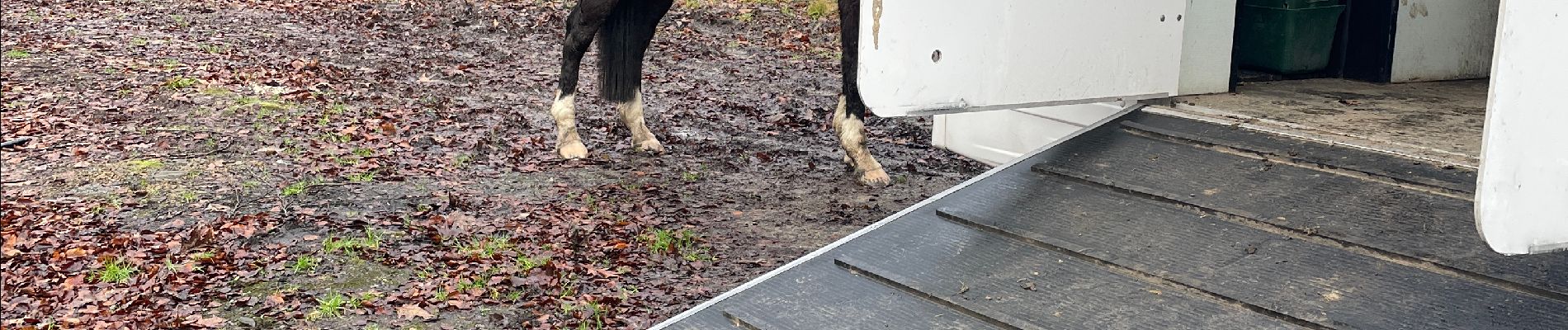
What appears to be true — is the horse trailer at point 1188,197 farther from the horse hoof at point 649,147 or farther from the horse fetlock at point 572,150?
the horse fetlock at point 572,150

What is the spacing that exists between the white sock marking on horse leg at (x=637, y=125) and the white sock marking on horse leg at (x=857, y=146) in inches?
44.9

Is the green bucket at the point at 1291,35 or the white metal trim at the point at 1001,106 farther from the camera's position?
the green bucket at the point at 1291,35

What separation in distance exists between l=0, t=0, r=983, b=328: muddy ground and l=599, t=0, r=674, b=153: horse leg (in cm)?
21

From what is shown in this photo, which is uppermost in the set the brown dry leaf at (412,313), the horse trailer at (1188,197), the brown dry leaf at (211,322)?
the horse trailer at (1188,197)

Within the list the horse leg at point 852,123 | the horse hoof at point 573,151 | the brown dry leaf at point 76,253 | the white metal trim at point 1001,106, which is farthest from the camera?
the horse hoof at point 573,151

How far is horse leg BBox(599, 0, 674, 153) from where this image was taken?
20.7 feet

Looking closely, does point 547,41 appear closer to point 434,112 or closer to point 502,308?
point 434,112

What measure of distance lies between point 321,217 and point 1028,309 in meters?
3.20

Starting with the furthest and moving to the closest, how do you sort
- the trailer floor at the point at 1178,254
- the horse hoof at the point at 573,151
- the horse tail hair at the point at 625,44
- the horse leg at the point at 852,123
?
1. the horse hoof at the point at 573,151
2. the horse tail hair at the point at 625,44
3. the horse leg at the point at 852,123
4. the trailer floor at the point at 1178,254

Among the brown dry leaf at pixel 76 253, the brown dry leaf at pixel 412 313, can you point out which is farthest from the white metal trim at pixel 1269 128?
the brown dry leaf at pixel 76 253

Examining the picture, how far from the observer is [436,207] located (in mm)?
5316

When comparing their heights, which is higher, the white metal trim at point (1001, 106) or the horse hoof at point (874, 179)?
the white metal trim at point (1001, 106)

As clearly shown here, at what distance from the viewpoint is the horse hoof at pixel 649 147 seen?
261 inches

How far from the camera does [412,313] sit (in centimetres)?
391
